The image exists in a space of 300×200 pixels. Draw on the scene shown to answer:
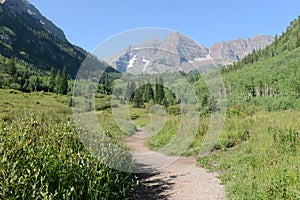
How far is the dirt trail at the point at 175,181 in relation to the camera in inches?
258

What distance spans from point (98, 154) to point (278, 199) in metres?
3.56

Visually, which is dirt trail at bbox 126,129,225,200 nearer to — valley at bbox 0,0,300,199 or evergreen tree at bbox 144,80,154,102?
valley at bbox 0,0,300,199

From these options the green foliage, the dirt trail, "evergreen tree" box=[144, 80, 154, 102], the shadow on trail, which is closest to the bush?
the shadow on trail

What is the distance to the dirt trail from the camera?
6551 mm

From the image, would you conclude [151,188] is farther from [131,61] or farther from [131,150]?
[131,61]

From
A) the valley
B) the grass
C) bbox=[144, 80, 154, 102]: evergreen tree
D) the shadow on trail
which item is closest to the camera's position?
the grass

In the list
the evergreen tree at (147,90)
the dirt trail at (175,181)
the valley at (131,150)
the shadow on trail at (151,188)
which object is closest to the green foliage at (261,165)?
the valley at (131,150)

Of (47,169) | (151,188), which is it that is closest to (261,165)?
(151,188)

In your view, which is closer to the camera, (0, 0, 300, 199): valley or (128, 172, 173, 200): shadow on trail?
(0, 0, 300, 199): valley

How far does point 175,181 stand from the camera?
25.6ft

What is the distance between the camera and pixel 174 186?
7.31m

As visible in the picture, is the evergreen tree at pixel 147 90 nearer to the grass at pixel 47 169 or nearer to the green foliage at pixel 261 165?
the green foliage at pixel 261 165

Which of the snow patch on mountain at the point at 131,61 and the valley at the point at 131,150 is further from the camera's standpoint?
the snow patch on mountain at the point at 131,61

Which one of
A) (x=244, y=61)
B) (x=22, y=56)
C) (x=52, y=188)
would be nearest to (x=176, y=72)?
(x=52, y=188)
